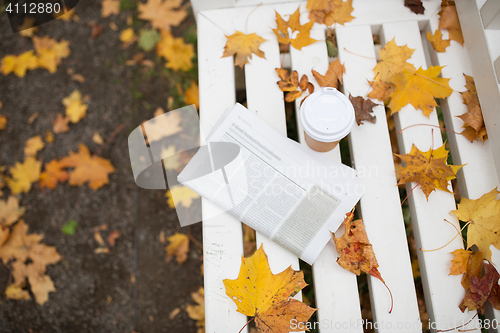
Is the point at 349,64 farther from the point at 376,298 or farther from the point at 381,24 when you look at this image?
the point at 376,298

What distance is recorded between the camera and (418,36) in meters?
0.94

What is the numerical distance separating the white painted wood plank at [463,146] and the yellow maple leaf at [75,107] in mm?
1486

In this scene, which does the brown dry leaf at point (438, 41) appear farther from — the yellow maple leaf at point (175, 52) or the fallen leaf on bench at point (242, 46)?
the yellow maple leaf at point (175, 52)

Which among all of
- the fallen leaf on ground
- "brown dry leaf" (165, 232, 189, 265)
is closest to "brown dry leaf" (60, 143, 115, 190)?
"brown dry leaf" (165, 232, 189, 265)

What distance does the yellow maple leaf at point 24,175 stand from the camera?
141cm

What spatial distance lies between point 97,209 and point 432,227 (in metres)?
1.32

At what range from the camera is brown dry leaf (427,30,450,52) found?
921 mm

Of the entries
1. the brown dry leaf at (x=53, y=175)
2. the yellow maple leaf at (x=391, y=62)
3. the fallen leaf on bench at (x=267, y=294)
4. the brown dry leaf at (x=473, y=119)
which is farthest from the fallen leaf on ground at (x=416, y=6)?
the brown dry leaf at (x=53, y=175)

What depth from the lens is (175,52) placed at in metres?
1.48

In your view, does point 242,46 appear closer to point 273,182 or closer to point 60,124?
point 273,182

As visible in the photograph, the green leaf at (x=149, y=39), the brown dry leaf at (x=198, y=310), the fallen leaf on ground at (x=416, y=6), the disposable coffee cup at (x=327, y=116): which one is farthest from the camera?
the green leaf at (x=149, y=39)

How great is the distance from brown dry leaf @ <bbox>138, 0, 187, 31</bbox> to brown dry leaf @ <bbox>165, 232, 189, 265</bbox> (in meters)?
1.02

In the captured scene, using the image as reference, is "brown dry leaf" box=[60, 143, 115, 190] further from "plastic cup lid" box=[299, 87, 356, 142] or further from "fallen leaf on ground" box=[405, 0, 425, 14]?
"fallen leaf on ground" box=[405, 0, 425, 14]

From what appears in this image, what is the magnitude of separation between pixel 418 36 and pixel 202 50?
0.68 meters
